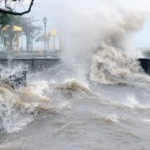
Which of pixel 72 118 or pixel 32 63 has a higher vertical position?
pixel 32 63

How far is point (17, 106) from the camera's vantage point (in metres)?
9.05

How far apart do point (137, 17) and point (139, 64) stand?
4147 mm

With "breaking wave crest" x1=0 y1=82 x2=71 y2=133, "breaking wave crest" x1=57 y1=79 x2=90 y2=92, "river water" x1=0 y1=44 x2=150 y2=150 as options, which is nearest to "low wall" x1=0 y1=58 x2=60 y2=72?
"river water" x1=0 y1=44 x2=150 y2=150

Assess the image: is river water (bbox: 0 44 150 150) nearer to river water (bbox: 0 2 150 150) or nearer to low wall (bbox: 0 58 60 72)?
river water (bbox: 0 2 150 150)

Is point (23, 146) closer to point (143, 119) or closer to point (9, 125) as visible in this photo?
point (9, 125)

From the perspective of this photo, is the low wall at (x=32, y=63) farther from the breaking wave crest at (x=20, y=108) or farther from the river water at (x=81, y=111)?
the breaking wave crest at (x=20, y=108)

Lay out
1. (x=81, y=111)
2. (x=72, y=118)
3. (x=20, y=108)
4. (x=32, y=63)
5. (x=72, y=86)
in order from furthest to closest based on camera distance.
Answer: (x=32, y=63)
(x=72, y=86)
(x=81, y=111)
(x=20, y=108)
(x=72, y=118)

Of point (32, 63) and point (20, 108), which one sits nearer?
point (20, 108)

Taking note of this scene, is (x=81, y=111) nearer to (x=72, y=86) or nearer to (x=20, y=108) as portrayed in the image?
(x=20, y=108)

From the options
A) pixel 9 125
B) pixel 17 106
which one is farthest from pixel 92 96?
pixel 9 125

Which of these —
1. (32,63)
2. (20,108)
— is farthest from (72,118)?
(32,63)

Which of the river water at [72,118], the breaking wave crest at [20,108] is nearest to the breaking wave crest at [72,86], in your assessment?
the river water at [72,118]

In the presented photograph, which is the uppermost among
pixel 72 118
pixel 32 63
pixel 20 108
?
pixel 32 63

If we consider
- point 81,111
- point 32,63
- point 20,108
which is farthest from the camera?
point 32,63
